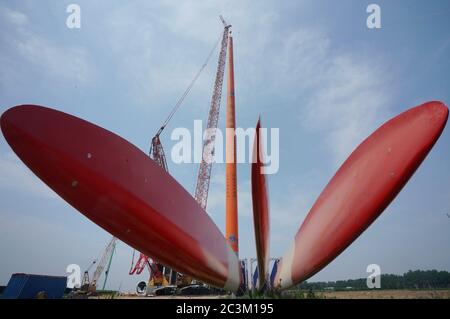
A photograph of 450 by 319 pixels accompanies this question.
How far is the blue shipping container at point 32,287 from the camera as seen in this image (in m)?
17.0

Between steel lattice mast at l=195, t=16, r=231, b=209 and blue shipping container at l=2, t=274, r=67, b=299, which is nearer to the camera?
blue shipping container at l=2, t=274, r=67, b=299

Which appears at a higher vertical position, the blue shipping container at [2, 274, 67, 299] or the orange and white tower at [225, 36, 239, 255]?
the orange and white tower at [225, 36, 239, 255]

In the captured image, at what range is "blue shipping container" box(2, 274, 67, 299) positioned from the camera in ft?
55.9

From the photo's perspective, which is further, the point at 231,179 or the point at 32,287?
the point at 231,179

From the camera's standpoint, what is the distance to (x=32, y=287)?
57.3 ft

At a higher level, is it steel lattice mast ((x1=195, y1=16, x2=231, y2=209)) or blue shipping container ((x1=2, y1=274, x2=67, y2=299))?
steel lattice mast ((x1=195, y1=16, x2=231, y2=209))

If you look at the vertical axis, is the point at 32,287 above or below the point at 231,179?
below

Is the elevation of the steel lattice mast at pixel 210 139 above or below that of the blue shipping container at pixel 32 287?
above

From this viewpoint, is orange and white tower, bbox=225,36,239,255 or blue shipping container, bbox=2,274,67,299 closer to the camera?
blue shipping container, bbox=2,274,67,299

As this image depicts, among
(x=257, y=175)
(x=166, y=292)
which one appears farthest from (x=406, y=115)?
(x=166, y=292)

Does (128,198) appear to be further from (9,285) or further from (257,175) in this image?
(9,285)

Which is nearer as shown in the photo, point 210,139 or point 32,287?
point 32,287

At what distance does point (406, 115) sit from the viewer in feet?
27.1
